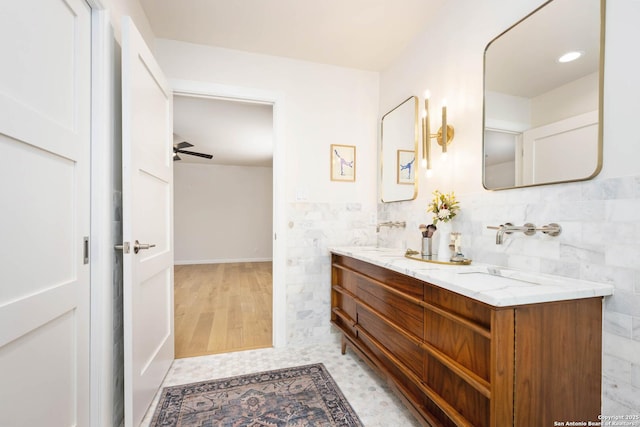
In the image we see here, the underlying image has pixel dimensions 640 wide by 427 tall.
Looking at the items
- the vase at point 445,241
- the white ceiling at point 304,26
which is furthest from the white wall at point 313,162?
the vase at point 445,241

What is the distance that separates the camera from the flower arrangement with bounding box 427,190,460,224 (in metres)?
1.62

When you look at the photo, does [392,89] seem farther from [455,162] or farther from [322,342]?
[322,342]

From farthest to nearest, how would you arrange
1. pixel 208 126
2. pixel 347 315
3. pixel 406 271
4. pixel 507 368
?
pixel 208 126, pixel 347 315, pixel 406 271, pixel 507 368

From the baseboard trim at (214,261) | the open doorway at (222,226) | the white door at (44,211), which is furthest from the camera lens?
the baseboard trim at (214,261)

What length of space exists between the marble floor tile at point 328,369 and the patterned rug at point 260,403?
0.23ft

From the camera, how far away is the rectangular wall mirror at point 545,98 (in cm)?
107

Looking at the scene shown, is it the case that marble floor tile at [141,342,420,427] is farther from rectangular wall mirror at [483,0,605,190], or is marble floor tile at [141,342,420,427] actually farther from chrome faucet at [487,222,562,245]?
rectangular wall mirror at [483,0,605,190]

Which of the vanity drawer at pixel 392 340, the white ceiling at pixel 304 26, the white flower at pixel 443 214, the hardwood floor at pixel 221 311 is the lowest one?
the hardwood floor at pixel 221 311

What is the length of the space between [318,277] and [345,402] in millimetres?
1010

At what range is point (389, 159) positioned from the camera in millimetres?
2434

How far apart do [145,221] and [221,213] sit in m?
5.58

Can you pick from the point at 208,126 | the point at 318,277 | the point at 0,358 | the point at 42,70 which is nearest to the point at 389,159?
the point at 318,277

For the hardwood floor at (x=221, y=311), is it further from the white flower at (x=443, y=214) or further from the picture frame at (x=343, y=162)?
the white flower at (x=443, y=214)

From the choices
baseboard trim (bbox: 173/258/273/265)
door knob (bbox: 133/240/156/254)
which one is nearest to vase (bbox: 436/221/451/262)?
door knob (bbox: 133/240/156/254)
